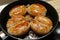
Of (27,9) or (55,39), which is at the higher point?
(27,9)

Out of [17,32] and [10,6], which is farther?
[10,6]

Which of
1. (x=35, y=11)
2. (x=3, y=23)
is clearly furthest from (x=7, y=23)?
(x=35, y=11)

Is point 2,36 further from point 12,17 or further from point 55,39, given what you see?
point 55,39

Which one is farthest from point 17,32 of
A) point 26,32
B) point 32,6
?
point 32,6

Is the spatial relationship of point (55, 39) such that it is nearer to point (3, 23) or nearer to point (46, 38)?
point (46, 38)

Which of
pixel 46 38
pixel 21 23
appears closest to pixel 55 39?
pixel 46 38

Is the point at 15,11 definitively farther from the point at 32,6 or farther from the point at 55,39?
the point at 55,39

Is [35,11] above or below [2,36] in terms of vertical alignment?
above
